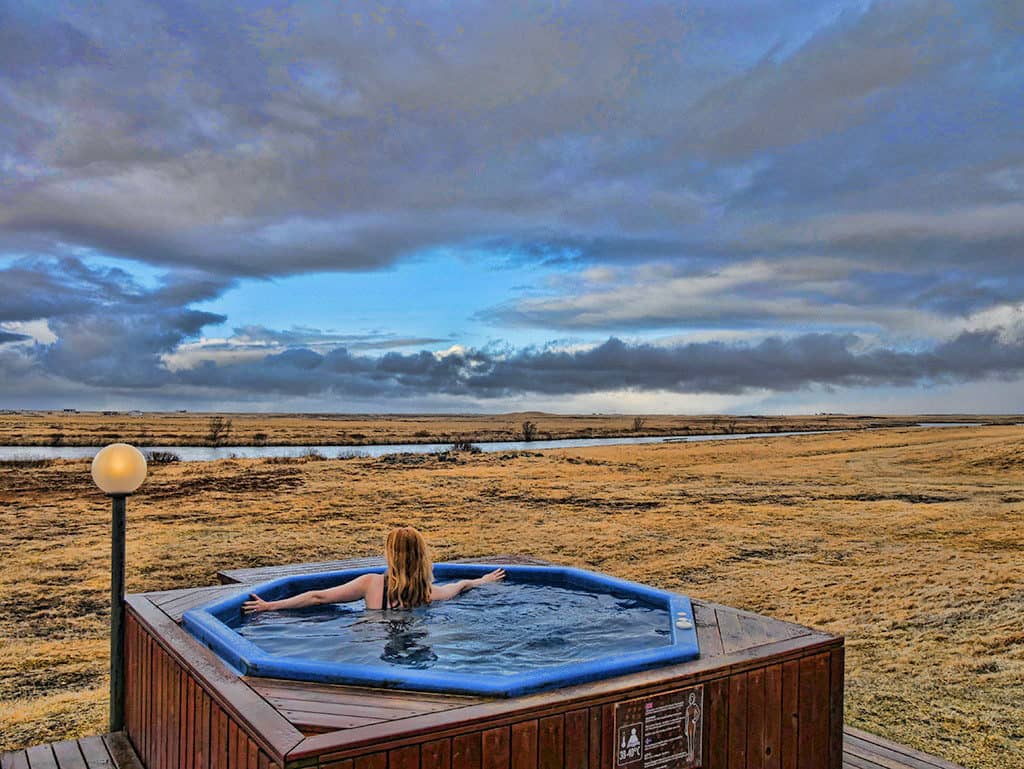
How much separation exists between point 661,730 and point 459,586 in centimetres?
285

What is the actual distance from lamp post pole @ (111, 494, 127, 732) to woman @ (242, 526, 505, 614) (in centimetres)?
87

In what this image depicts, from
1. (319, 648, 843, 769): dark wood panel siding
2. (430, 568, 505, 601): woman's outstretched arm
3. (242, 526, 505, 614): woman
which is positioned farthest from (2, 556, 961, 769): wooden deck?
(430, 568, 505, 601): woman's outstretched arm

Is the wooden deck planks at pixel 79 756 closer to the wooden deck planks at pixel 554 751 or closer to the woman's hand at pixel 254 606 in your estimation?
the wooden deck planks at pixel 554 751

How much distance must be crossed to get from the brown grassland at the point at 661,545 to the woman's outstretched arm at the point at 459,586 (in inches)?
96.1

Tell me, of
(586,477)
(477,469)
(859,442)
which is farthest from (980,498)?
(859,442)

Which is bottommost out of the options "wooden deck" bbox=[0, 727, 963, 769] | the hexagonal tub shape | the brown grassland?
the brown grassland

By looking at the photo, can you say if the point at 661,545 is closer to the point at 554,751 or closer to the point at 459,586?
the point at 459,586

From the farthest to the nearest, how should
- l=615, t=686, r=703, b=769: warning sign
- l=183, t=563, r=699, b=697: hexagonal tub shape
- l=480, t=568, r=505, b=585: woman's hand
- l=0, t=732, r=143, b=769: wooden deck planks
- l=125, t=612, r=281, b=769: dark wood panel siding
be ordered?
l=480, t=568, r=505, b=585: woman's hand
l=0, t=732, r=143, b=769: wooden deck planks
l=183, t=563, r=699, b=697: hexagonal tub shape
l=615, t=686, r=703, b=769: warning sign
l=125, t=612, r=281, b=769: dark wood panel siding

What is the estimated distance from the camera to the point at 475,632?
550 centimetres

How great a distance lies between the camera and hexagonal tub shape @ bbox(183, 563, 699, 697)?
3500 millimetres

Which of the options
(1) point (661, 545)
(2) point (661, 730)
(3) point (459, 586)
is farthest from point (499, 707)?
(1) point (661, 545)

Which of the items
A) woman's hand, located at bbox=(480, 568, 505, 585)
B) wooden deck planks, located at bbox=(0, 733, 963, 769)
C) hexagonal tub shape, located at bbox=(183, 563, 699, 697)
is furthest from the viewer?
woman's hand, located at bbox=(480, 568, 505, 585)

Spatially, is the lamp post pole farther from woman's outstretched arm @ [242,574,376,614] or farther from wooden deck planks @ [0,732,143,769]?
A: woman's outstretched arm @ [242,574,376,614]

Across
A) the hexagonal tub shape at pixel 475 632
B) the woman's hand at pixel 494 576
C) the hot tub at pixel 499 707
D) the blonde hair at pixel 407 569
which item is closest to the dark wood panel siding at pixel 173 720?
the hot tub at pixel 499 707
